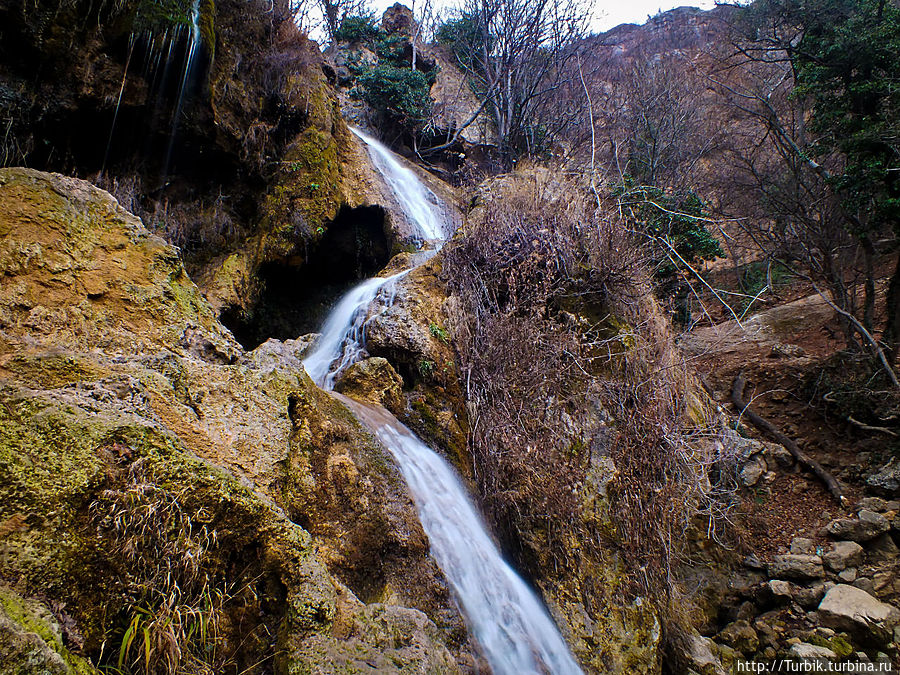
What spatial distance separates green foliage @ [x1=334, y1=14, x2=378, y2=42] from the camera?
15469mm

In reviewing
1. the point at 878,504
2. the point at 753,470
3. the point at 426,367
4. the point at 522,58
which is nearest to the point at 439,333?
the point at 426,367

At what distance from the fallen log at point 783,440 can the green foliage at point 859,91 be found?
339cm

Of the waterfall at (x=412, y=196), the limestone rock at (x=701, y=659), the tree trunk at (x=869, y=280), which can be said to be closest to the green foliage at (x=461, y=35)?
the waterfall at (x=412, y=196)

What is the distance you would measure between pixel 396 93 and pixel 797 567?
46.0 ft

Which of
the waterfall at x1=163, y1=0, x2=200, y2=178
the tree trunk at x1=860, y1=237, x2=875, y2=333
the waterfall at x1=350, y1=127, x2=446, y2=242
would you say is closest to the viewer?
the waterfall at x1=163, y1=0, x2=200, y2=178

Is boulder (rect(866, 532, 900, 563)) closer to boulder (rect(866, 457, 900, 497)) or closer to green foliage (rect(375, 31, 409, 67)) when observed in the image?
boulder (rect(866, 457, 900, 497))

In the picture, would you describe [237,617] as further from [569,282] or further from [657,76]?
[657,76]

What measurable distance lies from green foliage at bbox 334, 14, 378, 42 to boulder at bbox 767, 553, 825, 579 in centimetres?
1800

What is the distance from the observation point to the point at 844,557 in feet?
15.6

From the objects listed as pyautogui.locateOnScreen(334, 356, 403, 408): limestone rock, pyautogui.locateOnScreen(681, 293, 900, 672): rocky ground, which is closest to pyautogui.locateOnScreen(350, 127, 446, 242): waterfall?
pyautogui.locateOnScreen(334, 356, 403, 408): limestone rock

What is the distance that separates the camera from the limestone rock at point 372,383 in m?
4.31

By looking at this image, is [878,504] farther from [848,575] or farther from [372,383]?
[372,383]

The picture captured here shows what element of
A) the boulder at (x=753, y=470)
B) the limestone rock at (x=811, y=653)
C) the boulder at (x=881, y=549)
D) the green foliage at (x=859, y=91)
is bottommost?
the limestone rock at (x=811, y=653)

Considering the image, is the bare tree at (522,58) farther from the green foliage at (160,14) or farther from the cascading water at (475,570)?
the cascading water at (475,570)
